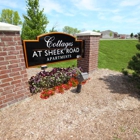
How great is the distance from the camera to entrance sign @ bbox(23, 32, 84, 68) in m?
3.58

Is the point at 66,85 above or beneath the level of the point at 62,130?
above

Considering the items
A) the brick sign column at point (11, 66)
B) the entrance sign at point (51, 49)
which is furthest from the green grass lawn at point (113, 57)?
the brick sign column at point (11, 66)

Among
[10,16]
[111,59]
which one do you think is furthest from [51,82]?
[10,16]

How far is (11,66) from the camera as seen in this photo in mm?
3025

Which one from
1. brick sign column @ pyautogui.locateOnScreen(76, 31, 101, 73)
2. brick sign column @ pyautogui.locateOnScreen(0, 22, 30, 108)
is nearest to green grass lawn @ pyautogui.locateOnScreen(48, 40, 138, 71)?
brick sign column @ pyautogui.locateOnScreen(76, 31, 101, 73)

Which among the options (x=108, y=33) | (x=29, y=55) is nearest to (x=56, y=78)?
(x=29, y=55)

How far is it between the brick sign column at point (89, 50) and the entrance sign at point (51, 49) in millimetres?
330

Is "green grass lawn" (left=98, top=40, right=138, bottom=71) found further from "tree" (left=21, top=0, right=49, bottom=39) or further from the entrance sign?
"tree" (left=21, top=0, right=49, bottom=39)

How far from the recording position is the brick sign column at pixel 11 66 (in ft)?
9.26

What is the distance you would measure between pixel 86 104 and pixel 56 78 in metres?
1.47

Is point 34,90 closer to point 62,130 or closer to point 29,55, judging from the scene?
point 29,55

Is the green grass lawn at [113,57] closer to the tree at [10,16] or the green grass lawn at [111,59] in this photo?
the green grass lawn at [111,59]

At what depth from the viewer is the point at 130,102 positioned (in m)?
3.49

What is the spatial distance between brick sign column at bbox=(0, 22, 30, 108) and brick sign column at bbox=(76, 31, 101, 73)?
3059mm
